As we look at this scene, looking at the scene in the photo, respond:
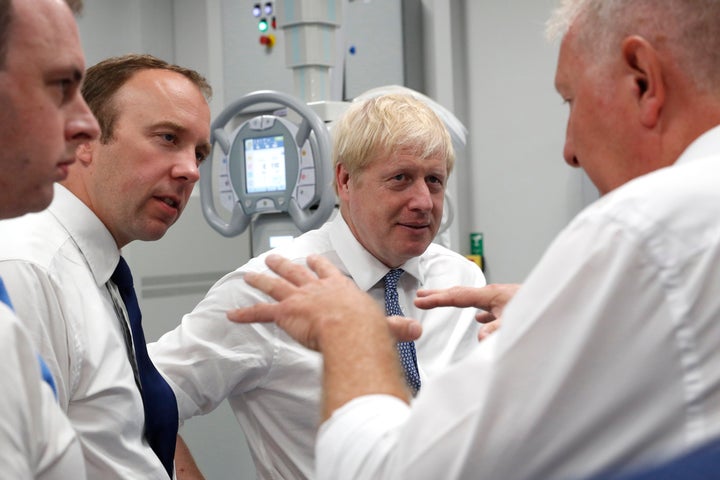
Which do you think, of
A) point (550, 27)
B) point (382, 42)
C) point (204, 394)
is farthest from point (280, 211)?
point (550, 27)

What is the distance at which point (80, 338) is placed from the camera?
145 centimetres

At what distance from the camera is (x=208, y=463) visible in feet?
9.58

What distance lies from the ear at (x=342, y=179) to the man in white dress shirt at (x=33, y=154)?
1157 mm

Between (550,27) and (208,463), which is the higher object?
(550,27)

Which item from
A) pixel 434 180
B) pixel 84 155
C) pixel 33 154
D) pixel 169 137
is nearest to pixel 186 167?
pixel 169 137

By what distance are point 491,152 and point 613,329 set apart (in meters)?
3.73

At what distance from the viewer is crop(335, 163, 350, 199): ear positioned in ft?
7.45

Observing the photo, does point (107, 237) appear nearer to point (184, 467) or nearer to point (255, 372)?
point (255, 372)

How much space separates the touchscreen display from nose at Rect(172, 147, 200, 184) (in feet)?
3.65

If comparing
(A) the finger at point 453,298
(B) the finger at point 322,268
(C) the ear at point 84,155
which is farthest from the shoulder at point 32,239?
(A) the finger at point 453,298

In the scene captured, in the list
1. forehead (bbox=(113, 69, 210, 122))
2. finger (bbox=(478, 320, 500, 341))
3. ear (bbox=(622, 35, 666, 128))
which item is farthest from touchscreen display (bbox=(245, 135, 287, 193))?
ear (bbox=(622, 35, 666, 128))

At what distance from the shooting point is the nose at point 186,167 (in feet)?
5.98

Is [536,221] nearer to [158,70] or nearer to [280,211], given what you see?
[280,211]

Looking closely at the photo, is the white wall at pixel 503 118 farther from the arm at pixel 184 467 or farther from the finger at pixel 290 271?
the finger at pixel 290 271
